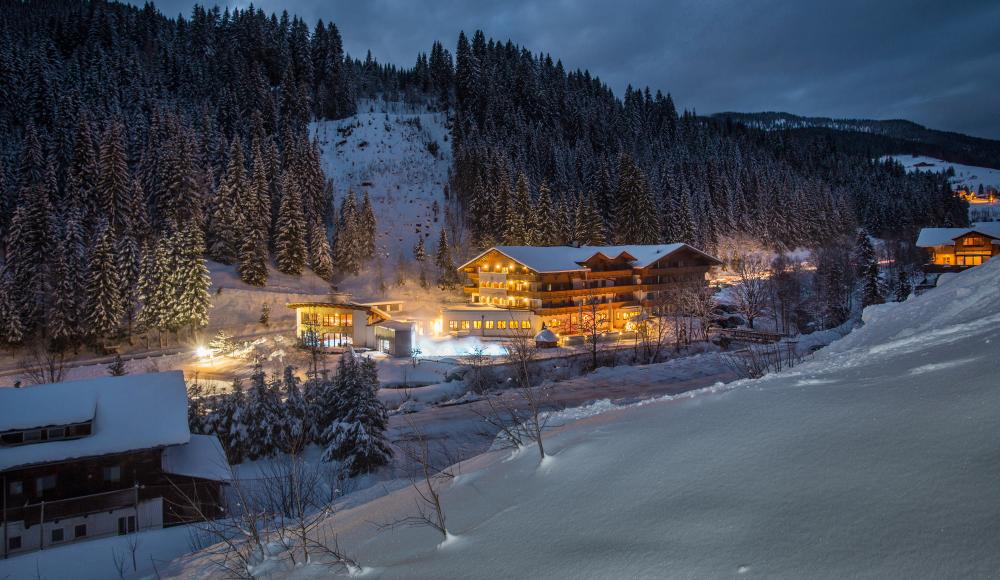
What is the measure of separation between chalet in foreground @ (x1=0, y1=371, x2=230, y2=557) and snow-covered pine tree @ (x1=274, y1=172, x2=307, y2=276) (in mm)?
42561

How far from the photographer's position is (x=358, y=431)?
20.9m

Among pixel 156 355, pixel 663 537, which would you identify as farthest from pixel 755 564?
pixel 156 355

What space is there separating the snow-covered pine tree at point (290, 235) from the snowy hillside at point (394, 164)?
15.8m

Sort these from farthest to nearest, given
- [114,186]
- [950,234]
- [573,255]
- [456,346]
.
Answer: [950,234]
[573,255]
[114,186]
[456,346]

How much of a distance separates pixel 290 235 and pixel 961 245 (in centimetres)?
7918

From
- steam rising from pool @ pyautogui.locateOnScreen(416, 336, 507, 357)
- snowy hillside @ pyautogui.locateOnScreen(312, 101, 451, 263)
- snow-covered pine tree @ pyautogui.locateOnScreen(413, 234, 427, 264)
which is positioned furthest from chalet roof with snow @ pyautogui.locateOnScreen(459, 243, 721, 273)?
snowy hillside @ pyautogui.locateOnScreen(312, 101, 451, 263)

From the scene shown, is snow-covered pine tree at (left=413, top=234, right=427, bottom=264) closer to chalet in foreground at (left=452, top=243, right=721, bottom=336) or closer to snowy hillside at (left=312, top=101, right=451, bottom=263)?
snowy hillside at (left=312, top=101, right=451, bottom=263)

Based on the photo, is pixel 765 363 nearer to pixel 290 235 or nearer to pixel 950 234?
pixel 290 235

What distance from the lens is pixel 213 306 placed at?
2010 inches

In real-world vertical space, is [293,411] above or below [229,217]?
below

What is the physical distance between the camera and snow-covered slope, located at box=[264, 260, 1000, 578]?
2811mm

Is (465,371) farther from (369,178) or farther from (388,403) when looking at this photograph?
(369,178)

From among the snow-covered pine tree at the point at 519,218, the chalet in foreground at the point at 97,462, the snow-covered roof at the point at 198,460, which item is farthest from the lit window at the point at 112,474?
the snow-covered pine tree at the point at 519,218

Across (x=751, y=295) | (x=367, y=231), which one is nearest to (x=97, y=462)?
(x=751, y=295)
